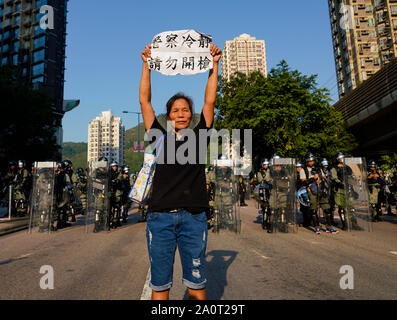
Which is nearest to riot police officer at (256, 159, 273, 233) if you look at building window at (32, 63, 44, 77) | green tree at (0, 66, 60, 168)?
green tree at (0, 66, 60, 168)

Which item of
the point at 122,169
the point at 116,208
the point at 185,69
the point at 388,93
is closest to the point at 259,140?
the point at 388,93

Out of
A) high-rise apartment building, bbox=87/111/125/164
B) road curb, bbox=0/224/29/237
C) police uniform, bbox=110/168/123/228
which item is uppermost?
high-rise apartment building, bbox=87/111/125/164

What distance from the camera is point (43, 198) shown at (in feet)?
33.8

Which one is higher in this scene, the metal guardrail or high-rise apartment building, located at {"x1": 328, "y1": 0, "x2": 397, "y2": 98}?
high-rise apartment building, located at {"x1": 328, "y1": 0, "x2": 397, "y2": 98}

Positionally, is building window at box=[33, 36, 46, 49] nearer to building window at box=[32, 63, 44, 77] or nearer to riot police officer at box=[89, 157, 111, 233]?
building window at box=[32, 63, 44, 77]

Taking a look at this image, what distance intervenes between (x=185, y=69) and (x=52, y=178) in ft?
29.5

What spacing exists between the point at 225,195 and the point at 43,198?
607 centimetres

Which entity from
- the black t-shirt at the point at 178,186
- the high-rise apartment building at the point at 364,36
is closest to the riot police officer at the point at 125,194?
the black t-shirt at the point at 178,186

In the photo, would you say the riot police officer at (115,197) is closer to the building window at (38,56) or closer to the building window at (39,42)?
the building window at (38,56)

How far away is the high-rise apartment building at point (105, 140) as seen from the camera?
147m

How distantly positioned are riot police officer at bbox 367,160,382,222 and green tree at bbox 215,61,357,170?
1261 cm

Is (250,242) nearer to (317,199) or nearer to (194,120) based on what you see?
(317,199)

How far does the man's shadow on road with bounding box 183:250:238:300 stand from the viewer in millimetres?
3766
